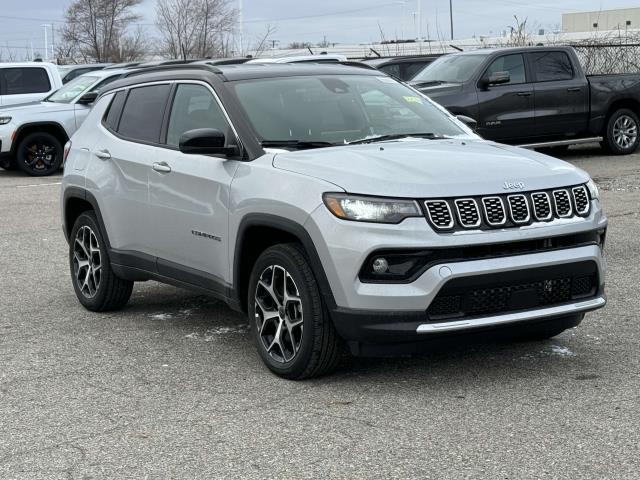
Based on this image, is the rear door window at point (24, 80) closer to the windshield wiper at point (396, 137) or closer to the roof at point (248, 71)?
the roof at point (248, 71)

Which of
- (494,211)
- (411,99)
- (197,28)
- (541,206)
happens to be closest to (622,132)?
(411,99)

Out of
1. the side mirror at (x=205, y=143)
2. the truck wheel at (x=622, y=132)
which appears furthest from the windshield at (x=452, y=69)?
the side mirror at (x=205, y=143)

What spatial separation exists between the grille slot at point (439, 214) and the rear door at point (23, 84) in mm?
16706

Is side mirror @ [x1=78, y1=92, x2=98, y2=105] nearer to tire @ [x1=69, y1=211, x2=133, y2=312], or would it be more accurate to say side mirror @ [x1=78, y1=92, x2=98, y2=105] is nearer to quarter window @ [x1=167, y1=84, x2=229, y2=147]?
tire @ [x1=69, y1=211, x2=133, y2=312]

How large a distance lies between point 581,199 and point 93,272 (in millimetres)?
3635

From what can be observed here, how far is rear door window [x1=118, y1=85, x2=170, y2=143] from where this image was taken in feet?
→ 23.3

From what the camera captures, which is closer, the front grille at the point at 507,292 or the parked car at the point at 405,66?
the front grille at the point at 507,292

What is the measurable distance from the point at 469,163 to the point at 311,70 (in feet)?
5.33

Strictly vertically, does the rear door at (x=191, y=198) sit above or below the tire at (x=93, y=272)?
above

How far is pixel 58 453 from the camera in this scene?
4.81 meters

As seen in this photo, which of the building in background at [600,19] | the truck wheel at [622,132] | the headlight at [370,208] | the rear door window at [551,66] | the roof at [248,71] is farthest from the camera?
the building in background at [600,19]

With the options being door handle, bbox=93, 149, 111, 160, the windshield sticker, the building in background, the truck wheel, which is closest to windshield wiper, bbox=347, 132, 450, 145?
the windshield sticker

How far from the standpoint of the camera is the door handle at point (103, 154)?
746cm

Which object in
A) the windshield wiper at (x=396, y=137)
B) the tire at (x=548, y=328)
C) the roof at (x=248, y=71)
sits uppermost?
the roof at (x=248, y=71)
